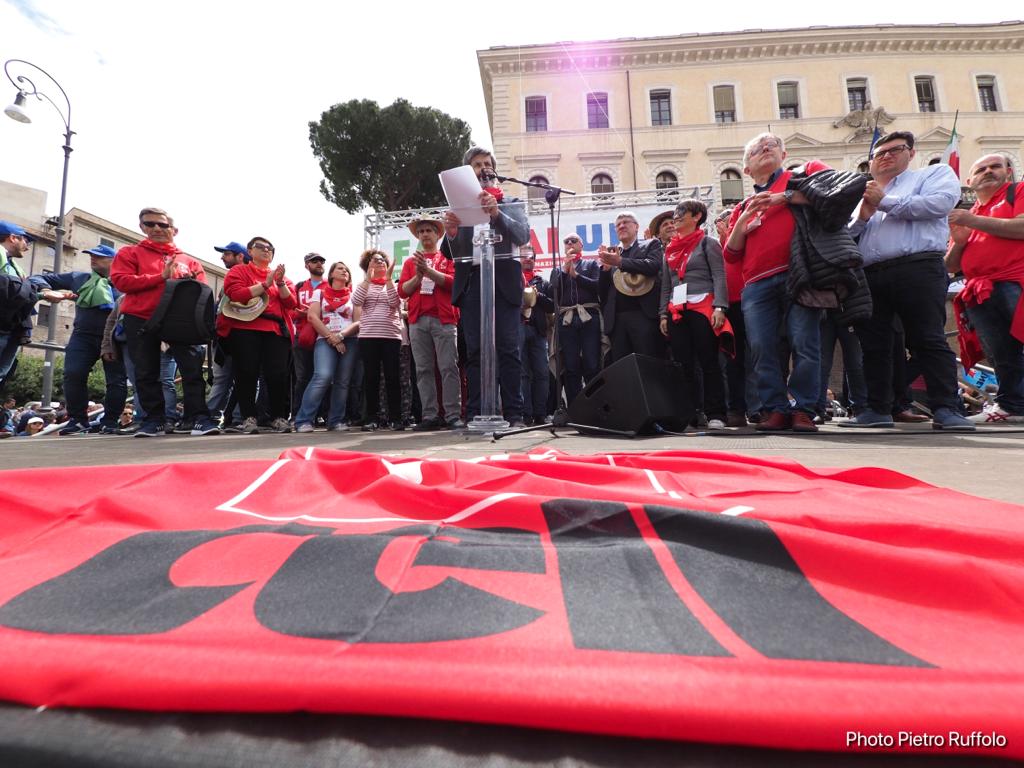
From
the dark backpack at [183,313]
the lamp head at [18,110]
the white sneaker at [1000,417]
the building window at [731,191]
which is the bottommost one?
the white sneaker at [1000,417]

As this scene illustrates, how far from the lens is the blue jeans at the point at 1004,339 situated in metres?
3.32

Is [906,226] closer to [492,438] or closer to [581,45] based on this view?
[492,438]

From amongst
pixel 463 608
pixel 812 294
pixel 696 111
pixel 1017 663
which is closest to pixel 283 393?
pixel 812 294

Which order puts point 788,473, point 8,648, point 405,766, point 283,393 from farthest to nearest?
point 283,393 < point 788,473 < point 8,648 < point 405,766

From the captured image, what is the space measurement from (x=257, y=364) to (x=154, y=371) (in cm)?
72

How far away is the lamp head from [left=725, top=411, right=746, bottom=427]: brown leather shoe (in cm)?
1152

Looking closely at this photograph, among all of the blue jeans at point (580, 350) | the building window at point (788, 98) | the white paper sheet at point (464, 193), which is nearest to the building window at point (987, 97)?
the building window at point (788, 98)

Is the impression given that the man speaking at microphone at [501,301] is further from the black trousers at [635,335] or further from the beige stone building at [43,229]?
the beige stone building at [43,229]

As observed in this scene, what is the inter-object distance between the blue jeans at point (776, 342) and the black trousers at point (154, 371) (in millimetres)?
4006

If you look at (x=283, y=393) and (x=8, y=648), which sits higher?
(x=283, y=393)

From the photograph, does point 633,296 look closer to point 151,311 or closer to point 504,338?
point 504,338

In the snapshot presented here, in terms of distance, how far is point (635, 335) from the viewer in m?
4.06

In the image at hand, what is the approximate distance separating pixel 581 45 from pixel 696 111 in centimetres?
589

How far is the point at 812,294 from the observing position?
9.84 feet
